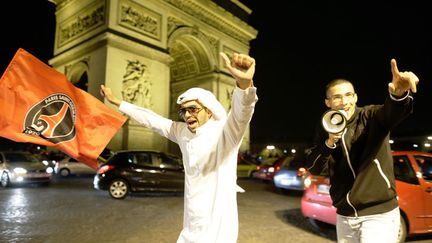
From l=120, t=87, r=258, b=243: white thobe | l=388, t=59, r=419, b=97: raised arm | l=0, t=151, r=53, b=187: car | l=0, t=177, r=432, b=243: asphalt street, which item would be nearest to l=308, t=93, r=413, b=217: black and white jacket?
l=388, t=59, r=419, b=97: raised arm

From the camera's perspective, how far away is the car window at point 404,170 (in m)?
5.31

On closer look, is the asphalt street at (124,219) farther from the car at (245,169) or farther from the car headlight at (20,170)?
the car at (245,169)

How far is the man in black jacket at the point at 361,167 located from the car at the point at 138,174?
805 cm

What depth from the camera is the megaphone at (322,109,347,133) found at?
2154 millimetres

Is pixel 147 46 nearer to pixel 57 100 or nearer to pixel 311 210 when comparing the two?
pixel 311 210

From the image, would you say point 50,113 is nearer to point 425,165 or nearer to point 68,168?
point 425,165

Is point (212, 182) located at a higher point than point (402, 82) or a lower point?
lower

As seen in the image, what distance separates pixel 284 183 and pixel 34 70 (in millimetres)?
8929

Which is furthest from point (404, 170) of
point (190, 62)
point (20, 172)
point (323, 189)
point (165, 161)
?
point (190, 62)

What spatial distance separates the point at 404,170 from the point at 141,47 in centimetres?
1537

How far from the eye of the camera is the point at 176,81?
26531 millimetres

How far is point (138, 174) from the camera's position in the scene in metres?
9.98

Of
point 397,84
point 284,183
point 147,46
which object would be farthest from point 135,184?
point 147,46

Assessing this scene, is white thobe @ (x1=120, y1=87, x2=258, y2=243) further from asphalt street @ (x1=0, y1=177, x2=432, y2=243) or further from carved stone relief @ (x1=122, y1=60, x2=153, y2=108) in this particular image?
carved stone relief @ (x1=122, y1=60, x2=153, y2=108)
